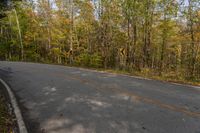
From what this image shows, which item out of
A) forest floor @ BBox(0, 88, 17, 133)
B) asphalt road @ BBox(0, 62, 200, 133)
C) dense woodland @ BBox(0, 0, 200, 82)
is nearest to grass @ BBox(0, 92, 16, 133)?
forest floor @ BBox(0, 88, 17, 133)

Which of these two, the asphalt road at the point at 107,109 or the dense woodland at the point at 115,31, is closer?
the asphalt road at the point at 107,109

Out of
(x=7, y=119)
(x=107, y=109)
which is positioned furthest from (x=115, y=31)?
(x=7, y=119)

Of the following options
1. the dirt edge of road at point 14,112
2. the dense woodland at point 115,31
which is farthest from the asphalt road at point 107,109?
the dense woodland at point 115,31

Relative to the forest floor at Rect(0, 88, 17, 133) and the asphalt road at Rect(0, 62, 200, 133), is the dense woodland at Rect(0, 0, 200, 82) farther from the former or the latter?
the forest floor at Rect(0, 88, 17, 133)

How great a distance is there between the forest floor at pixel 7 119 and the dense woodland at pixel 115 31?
7.57 m

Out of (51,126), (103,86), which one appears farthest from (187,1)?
(51,126)

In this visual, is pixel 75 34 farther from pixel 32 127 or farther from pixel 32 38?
pixel 32 127

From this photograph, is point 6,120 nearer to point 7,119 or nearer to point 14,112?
point 7,119

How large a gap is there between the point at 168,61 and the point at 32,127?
121ft

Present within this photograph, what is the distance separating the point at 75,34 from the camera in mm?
27781

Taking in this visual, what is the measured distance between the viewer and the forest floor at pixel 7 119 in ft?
14.3

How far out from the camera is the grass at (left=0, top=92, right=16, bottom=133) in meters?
4.36

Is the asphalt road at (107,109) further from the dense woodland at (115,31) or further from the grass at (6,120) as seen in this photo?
the dense woodland at (115,31)

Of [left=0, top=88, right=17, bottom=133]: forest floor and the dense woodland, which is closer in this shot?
[left=0, top=88, right=17, bottom=133]: forest floor
